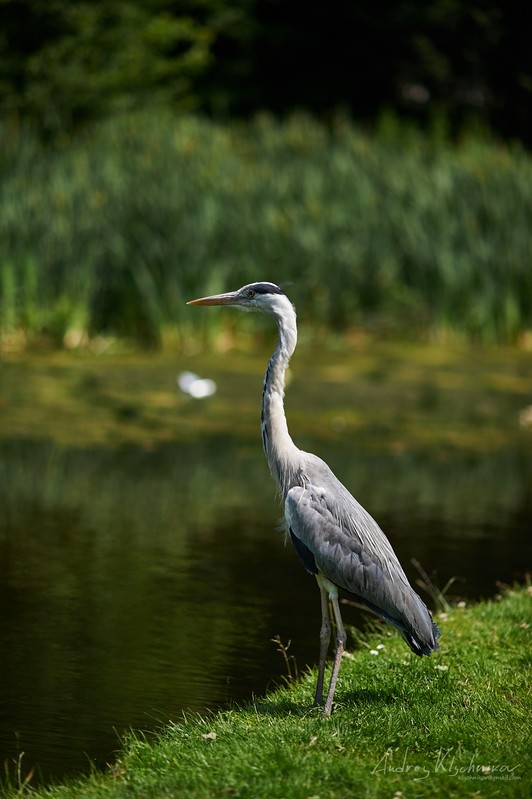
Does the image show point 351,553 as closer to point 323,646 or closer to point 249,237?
point 323,646

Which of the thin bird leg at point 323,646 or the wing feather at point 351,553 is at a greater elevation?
the wing feather at point 351,553

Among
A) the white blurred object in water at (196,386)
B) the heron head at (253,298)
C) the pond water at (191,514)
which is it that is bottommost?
the pond water at (191,514)

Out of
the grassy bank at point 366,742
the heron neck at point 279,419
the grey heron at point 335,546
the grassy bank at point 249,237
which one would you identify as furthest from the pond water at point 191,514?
the heron neck at point 279,419

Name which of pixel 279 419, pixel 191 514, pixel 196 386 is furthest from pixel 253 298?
pixel 196 386

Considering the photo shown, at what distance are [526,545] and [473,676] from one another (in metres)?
2.99

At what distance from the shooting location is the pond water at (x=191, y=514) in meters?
5.76

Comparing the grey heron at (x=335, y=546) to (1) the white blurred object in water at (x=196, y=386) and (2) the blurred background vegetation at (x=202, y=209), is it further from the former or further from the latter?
(2) the blurred background vegetation at (x=202, y=209)

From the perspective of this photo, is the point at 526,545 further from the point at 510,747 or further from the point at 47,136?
the point at 47,136

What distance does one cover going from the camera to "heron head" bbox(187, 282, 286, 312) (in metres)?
5.69

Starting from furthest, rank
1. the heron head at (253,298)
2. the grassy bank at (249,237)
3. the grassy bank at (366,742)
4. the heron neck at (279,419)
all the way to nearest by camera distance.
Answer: the grassy bank at (249,237) → the heron head at (253,298) → the heron neck at (279,419) → the grassy bank at (366,742)

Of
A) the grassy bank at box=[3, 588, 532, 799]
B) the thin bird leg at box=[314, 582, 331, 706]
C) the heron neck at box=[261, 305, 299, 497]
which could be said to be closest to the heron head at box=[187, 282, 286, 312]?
the heron neck at box=[261, 305, 299, 497]

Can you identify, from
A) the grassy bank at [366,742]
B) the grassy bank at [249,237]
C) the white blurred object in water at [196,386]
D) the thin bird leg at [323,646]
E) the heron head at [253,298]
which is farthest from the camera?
the grassy bank at [249,237]

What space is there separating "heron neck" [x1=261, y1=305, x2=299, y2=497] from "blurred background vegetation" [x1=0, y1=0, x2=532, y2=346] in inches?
291

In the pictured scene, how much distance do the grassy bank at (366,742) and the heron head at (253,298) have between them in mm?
1499
